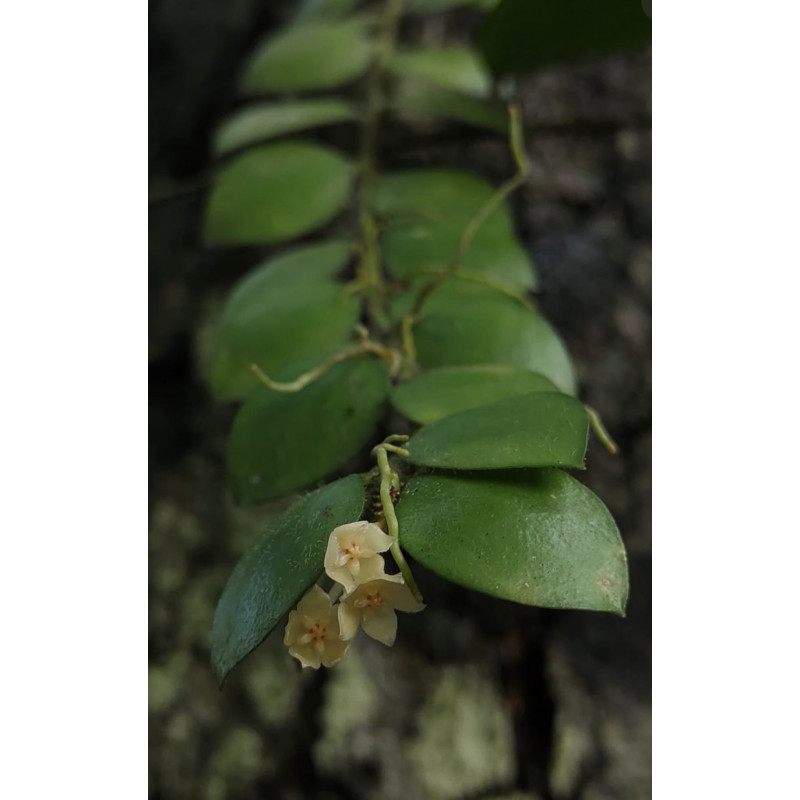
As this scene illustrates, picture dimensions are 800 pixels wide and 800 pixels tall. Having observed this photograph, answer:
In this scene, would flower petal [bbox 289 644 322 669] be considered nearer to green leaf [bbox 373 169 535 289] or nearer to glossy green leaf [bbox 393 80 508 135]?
green leaf [bbox 373 169 535 289]

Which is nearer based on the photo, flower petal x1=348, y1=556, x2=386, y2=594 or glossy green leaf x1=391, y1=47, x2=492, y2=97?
flower petal x1=348, y1=556, x2=386, y2=594

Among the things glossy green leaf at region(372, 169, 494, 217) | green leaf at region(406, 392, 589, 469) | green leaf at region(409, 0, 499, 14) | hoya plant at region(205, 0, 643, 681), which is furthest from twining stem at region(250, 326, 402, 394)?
green leaf at region(409, 0, 499, 14)

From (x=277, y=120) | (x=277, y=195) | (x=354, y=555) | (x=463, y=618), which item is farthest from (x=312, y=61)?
(x=354, y=555)

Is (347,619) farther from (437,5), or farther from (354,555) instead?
(437,5)
